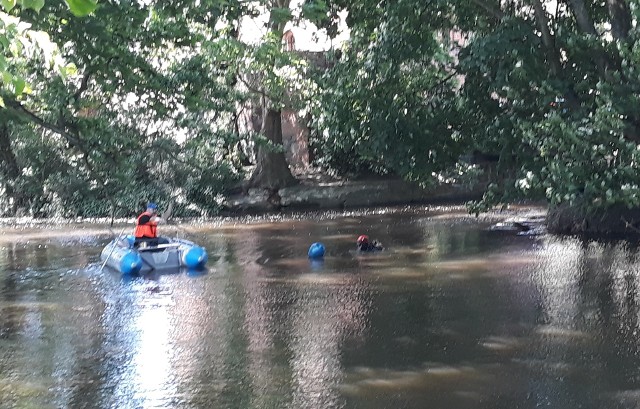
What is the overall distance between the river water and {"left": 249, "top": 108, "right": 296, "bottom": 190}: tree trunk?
1078cm

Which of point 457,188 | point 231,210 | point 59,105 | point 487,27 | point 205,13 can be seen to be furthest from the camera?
point 457,188

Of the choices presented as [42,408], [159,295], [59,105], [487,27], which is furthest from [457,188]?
[42,408]

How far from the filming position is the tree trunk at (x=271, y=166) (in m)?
29.2

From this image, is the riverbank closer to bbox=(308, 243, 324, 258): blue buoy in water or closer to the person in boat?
bbox=(308, 243, 324, 258): blue buoy in water

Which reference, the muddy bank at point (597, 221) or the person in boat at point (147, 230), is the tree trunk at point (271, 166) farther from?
the person in boat at point (147, 230)

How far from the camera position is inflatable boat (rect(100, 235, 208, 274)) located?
1543 centimetres

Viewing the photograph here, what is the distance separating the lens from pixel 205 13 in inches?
439

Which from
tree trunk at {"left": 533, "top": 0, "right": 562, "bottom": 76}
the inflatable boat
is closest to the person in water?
the inflatable boat

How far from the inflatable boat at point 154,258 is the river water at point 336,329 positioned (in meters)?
0.36

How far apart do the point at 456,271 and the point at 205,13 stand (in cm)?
660

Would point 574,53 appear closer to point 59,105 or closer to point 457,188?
point 59,105

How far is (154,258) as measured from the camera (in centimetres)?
1576

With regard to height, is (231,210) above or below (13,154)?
below

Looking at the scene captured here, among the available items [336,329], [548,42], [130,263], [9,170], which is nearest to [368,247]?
[130,263]
